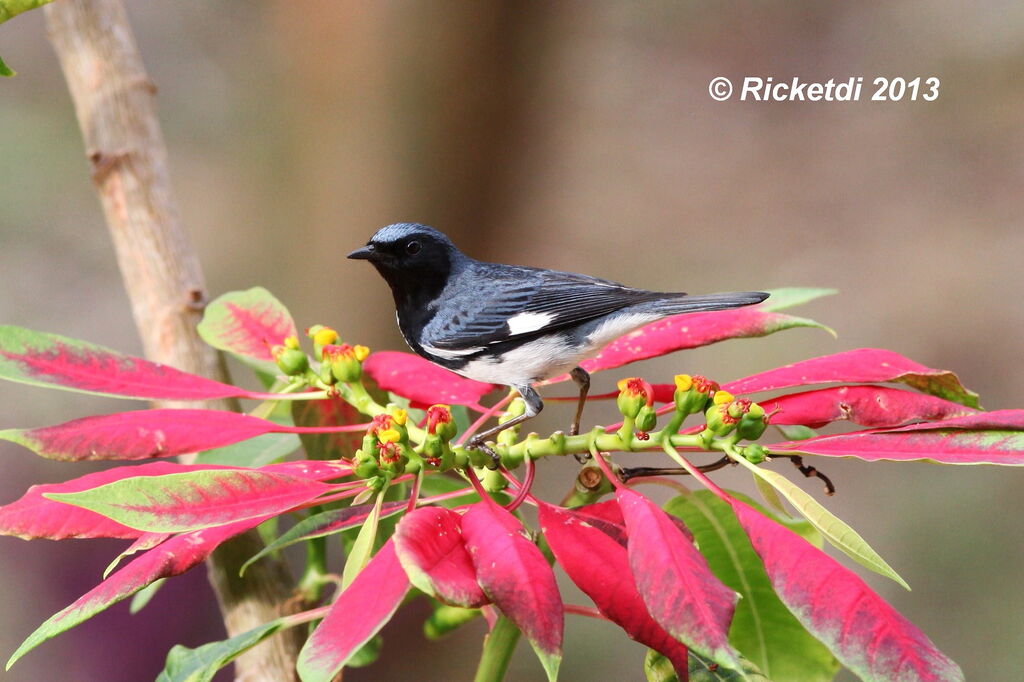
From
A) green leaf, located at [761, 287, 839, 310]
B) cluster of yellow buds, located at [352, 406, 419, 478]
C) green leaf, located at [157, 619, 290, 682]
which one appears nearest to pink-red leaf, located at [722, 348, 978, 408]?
green leaf, located at [761, 287, 839, 310]

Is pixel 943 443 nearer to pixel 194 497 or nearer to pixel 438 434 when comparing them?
pixel 438 434

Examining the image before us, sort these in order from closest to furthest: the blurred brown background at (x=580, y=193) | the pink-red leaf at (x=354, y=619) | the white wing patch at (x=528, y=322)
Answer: the pink-red leaf at (x=354, y=619), the white wing patch at (x=528, y=322), the blurred brown background at (x=580, y=193)

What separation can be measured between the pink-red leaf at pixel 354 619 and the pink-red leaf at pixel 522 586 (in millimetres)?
39

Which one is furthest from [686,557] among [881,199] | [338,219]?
[881,199]

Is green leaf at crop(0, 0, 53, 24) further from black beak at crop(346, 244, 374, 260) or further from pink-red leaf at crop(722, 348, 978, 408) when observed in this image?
pink-red leaf at crop(722, 348, 978, 408)

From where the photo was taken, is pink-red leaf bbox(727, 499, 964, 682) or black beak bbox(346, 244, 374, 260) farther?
black beak bbox(346, 244, 374, 260)

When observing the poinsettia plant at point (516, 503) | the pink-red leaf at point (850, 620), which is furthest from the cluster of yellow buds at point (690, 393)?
the pink-red leaf at point (850, 620)

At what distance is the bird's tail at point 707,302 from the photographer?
661 millimetres

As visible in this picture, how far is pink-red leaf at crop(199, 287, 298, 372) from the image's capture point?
78 centimetres

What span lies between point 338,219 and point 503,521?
1.46 m

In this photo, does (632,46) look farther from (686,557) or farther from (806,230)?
(686,557)

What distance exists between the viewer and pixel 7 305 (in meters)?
2.32

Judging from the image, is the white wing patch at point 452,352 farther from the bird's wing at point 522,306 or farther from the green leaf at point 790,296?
the green leaf at point 790,296

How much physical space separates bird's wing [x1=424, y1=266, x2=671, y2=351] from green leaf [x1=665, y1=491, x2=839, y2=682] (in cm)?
16
